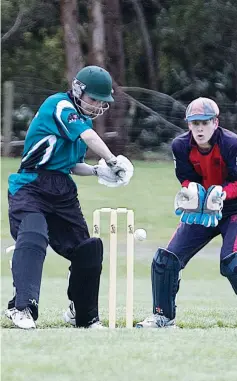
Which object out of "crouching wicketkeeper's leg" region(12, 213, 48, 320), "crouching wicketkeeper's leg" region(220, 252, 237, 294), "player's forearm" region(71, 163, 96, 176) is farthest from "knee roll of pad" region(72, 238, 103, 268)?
"crouching wicketkeeper's leg" region(220, 252, 237, 294)

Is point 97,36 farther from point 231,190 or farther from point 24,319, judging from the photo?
point 24,319

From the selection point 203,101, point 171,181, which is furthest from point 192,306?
point 171,181

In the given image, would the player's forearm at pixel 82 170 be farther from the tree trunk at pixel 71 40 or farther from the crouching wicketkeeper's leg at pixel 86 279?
the tree trunk at pixel 71 40

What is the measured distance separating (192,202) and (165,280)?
0.66 m

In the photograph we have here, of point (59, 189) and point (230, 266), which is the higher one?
point (59, 189)

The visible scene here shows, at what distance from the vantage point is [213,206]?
7.46 m

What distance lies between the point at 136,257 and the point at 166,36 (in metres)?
17.1

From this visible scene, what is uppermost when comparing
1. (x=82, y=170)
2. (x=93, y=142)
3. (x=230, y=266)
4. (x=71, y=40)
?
(x=71, y=40)

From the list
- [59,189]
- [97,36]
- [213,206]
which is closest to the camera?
[213,206]

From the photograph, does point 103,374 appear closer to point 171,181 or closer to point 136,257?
point 136,257

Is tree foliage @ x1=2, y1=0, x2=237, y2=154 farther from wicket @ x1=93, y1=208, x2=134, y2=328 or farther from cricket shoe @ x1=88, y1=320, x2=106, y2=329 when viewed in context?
wicket @ x1=93, y1=208, x2=134, y2=328

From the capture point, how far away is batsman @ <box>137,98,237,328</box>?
7.54 m

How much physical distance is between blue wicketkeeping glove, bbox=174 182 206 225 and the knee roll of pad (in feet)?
2.08

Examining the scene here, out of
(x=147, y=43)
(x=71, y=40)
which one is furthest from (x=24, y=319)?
(x=147, y=43)
